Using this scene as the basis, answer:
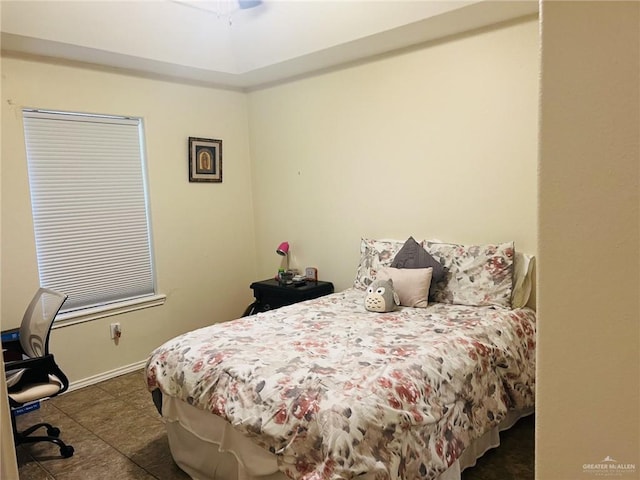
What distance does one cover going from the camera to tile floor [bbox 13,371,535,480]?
2498mm

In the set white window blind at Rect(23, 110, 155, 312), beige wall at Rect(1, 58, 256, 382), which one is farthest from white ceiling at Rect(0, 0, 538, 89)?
white window blind at Rect(23, 110, 155, 312)

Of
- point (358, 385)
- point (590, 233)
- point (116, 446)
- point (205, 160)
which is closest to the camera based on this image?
point (590, 233)

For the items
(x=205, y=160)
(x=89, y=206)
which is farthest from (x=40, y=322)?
(x=205, y=160)

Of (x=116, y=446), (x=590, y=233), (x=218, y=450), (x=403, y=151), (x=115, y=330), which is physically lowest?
(x=116, y=446)

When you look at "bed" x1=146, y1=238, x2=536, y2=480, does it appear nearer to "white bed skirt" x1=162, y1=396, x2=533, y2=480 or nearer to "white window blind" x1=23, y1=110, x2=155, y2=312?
"white bed skirt" x1=162, y1=396, x2=533, y2=480

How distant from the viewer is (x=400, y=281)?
3.23 meters

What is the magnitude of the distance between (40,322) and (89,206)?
1.22 metres

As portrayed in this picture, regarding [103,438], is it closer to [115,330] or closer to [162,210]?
[115,330]

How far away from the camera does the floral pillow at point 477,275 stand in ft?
9.99

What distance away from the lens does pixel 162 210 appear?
4.20 m

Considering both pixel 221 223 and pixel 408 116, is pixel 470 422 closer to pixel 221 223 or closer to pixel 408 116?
pixel 408 116

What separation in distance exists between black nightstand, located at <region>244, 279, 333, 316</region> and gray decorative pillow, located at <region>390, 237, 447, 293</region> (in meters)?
0.93

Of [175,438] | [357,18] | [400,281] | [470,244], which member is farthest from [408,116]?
[175,438]

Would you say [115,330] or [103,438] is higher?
[115,330]
